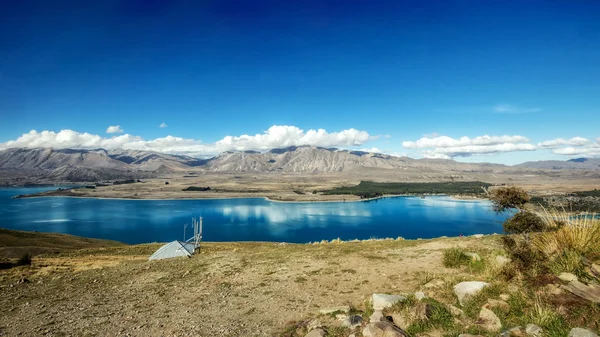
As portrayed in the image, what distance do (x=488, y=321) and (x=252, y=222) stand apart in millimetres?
107929

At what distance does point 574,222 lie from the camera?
833 cm

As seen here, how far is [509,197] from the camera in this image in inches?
511

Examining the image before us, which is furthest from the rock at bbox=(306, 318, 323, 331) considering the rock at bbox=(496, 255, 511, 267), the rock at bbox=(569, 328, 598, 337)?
the rock at bbox=(496, 255, 511, 267)

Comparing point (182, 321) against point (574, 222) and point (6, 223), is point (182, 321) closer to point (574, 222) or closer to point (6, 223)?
point (574, 222)

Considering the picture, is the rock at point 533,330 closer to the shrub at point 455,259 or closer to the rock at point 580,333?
the rock at point 580,333

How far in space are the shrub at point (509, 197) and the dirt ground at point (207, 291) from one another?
2.34 meters

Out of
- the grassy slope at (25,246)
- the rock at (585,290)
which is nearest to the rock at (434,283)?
the rock at (585,290)

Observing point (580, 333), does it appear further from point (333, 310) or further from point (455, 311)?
point (333, 310)

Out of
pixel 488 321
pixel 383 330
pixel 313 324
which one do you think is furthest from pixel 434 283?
pixel 313 324

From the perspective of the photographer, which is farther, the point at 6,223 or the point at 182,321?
the point at 6,223

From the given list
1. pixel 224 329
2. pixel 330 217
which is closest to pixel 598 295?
pixel 224 329

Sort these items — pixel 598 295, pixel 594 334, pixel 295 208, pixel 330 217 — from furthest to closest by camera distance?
pixel 295 208 → pixel 330 217 → pixel 598 295 → pixel 594 334

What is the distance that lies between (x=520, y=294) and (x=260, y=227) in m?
97.6

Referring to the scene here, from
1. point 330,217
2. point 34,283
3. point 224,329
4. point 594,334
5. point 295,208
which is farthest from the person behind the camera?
point 295,208
